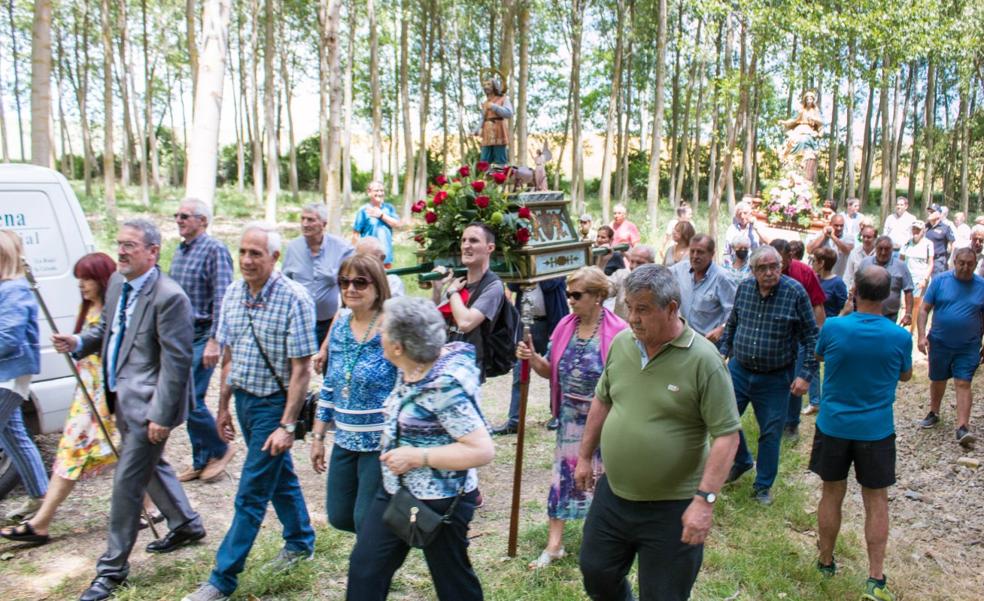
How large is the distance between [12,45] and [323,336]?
35475 millimetres

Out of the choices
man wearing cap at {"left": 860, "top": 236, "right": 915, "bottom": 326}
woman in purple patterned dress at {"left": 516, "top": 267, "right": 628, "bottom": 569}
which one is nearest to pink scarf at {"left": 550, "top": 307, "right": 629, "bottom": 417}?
woman in purple patterned dress at {"left": 516, "top": 267, "right": 628, "bottom": 569}

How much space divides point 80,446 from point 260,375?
5.37 ft

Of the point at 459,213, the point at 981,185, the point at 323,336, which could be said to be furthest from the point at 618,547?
the point at 981,185

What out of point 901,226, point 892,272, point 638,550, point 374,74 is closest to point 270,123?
point 374,74

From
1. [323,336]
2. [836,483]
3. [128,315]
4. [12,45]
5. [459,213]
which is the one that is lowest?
[836,483]

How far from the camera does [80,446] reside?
5.00m

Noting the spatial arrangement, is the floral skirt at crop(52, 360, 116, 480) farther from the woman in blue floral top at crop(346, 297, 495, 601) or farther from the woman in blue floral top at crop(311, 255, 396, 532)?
the woman in blue floral top at crop(346, 297, 495, 601)

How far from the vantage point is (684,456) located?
333 centimetres

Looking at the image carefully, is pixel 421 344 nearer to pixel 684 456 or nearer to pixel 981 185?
pixel 684 456

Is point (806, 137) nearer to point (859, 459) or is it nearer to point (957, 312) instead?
point (957, 312)

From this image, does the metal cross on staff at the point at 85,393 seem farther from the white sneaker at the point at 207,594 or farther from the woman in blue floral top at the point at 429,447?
the woman in blue floral top at the point at 429,447

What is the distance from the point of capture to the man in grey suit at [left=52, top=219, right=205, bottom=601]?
13.9ft

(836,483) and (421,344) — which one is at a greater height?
(421,344)

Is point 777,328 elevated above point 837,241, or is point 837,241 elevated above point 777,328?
point 837,241
